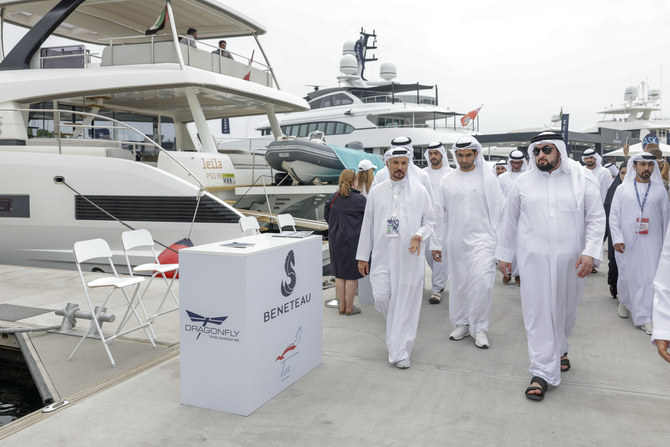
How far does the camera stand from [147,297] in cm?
671

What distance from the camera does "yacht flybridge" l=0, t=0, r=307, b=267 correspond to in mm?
8656

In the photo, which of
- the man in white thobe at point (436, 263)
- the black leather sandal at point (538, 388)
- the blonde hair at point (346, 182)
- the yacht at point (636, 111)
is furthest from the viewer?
the yacht at point (636, 111)

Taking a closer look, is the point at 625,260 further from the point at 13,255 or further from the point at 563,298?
the point at 13,255

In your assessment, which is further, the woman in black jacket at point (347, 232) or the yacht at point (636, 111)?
the yacht at point (636, 111)

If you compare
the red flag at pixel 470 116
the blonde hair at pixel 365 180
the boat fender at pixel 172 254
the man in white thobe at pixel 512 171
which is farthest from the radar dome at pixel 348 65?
the blonde hair at pixel 365 180

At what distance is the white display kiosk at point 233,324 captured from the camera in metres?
3.31

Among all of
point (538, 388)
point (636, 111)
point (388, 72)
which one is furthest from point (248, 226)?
point (636, 111)

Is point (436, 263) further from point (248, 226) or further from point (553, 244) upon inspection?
point (553, 244)

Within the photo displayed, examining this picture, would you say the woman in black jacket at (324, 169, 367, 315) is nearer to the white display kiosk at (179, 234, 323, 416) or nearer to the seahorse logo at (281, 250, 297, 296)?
the seahorse logo at (281, 250, 297, 296)

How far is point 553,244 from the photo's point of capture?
3.69 meters

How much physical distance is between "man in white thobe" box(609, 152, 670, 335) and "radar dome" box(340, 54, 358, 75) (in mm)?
24127

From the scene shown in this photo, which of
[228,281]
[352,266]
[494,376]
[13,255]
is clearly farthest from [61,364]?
[13,255]

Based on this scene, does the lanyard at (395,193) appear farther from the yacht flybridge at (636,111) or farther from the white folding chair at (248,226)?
the yacht flybridge at (636,111)

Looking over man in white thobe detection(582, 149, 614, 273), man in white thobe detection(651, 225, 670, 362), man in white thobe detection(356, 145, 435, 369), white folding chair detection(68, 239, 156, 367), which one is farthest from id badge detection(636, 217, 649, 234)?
white folding chair detection(68, 239, 156, 367)
